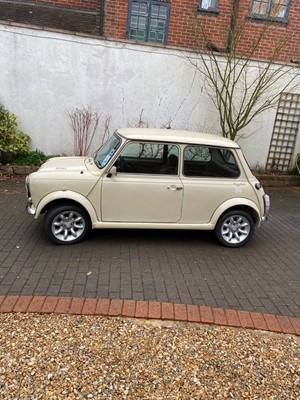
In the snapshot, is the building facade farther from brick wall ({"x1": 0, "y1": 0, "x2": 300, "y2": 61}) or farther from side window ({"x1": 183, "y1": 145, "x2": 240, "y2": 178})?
side window ({"x1": 183, "y1": 145, "x2": 240, "y2": 178})

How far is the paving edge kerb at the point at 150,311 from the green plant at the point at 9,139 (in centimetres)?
524

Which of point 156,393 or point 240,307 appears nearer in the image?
point 156,393

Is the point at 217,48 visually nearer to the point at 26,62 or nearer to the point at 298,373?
the point at 26,62

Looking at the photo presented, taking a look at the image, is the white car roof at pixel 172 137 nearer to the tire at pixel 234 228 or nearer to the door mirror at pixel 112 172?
the door mirror at pixel 112 172

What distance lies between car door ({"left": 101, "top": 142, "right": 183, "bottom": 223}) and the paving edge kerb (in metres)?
1.43

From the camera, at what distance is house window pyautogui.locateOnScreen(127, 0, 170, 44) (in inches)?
356

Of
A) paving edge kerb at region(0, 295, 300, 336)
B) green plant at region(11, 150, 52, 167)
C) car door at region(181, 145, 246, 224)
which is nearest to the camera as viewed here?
paving edge kerb at region(0, 295, 300, 336)

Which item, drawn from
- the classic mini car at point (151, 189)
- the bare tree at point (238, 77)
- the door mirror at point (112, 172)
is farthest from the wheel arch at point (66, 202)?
the bare tree at point (238, 77)

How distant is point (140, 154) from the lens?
4457 millimetres

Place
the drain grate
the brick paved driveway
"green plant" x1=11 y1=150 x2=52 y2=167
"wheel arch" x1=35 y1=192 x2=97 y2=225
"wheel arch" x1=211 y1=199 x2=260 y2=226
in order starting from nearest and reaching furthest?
the brick paved driveway
"wheel arch" x1=35 y1=192 x2=97 y2=225
"wheel arch" x1=211 y1=199 x2=260 y2=226
"green plant" x1=11 y1=150 x2=52 y2=167
the drain grate

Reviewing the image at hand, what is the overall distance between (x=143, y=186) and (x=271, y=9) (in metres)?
7.52

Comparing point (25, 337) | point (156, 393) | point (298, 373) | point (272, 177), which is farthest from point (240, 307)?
Answer: point (272, 177)

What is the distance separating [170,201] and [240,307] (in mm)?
1669

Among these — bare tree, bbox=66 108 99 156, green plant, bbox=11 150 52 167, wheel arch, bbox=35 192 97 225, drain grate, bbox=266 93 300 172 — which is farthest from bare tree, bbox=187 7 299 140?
wheel arch, bbox=35 192 97 225
